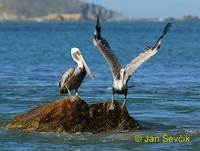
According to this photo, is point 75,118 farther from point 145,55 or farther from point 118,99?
point 118,99

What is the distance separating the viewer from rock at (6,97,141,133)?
49.3 feet

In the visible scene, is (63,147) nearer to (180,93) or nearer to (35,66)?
(180,93)

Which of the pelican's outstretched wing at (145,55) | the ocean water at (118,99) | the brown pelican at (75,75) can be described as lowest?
the ocean water at (118,99)

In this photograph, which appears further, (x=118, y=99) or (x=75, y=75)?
(x=118, y=99)

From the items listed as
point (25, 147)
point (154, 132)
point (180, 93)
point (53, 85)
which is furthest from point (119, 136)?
point (53, 85)

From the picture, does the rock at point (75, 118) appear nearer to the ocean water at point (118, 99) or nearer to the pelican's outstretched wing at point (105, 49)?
the ocean water at point (118, 99)

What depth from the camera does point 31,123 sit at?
15.3 m

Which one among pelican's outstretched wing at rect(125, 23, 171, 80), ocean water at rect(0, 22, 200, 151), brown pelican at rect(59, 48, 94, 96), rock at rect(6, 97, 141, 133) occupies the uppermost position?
pelican's outstretched wing at rect(125, 23, 171, 80)

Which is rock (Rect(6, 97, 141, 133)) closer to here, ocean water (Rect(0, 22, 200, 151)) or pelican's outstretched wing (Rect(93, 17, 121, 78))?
ocean water (Rect(0, 22, 200, 151))

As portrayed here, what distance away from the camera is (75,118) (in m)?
15.1

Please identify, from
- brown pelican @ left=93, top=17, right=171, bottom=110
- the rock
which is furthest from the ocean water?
brown pelican @ left=93, top=17, right=171, bottom=110

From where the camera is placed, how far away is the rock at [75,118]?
591 inches

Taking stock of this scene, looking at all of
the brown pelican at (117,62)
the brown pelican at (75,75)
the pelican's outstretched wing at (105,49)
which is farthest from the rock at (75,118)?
the pelican's outstretched wing at (105,49)

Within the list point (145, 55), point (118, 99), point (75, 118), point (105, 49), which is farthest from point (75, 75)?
point (118, 99)
